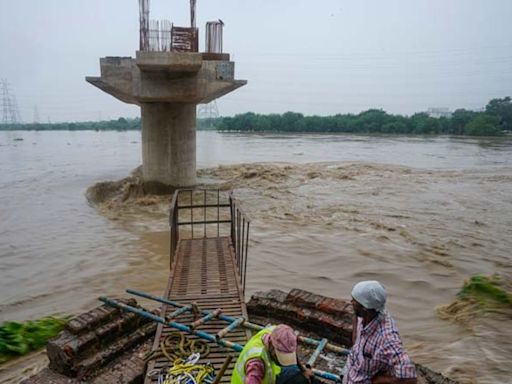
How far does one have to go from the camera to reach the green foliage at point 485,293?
690 centimetres

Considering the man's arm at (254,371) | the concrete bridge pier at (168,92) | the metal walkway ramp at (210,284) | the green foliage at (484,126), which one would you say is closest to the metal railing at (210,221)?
the metal walkway ramp at (210,284)

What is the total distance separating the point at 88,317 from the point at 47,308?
12.0ft

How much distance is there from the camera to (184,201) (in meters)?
16.1

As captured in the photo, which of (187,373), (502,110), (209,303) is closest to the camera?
(187,373)

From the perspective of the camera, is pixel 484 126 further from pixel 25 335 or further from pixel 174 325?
pixel 25 335

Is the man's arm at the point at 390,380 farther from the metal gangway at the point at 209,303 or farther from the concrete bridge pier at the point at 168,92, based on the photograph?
the concrete bridge pier at the point at 168,92

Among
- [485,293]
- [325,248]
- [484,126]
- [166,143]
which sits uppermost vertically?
[484,126]

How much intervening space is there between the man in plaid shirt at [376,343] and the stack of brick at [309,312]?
1738mm

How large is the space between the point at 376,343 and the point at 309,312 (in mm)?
2158

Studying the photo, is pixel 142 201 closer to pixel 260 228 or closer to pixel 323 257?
pixel 260 228

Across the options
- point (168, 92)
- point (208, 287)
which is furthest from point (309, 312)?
point (168, 92)

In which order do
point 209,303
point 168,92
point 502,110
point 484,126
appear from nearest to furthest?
point 209,303 < point 168,92 < point 484,126 < point 502,110

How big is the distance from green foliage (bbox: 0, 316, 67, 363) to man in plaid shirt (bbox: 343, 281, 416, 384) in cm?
470

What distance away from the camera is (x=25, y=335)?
18.4 feet
